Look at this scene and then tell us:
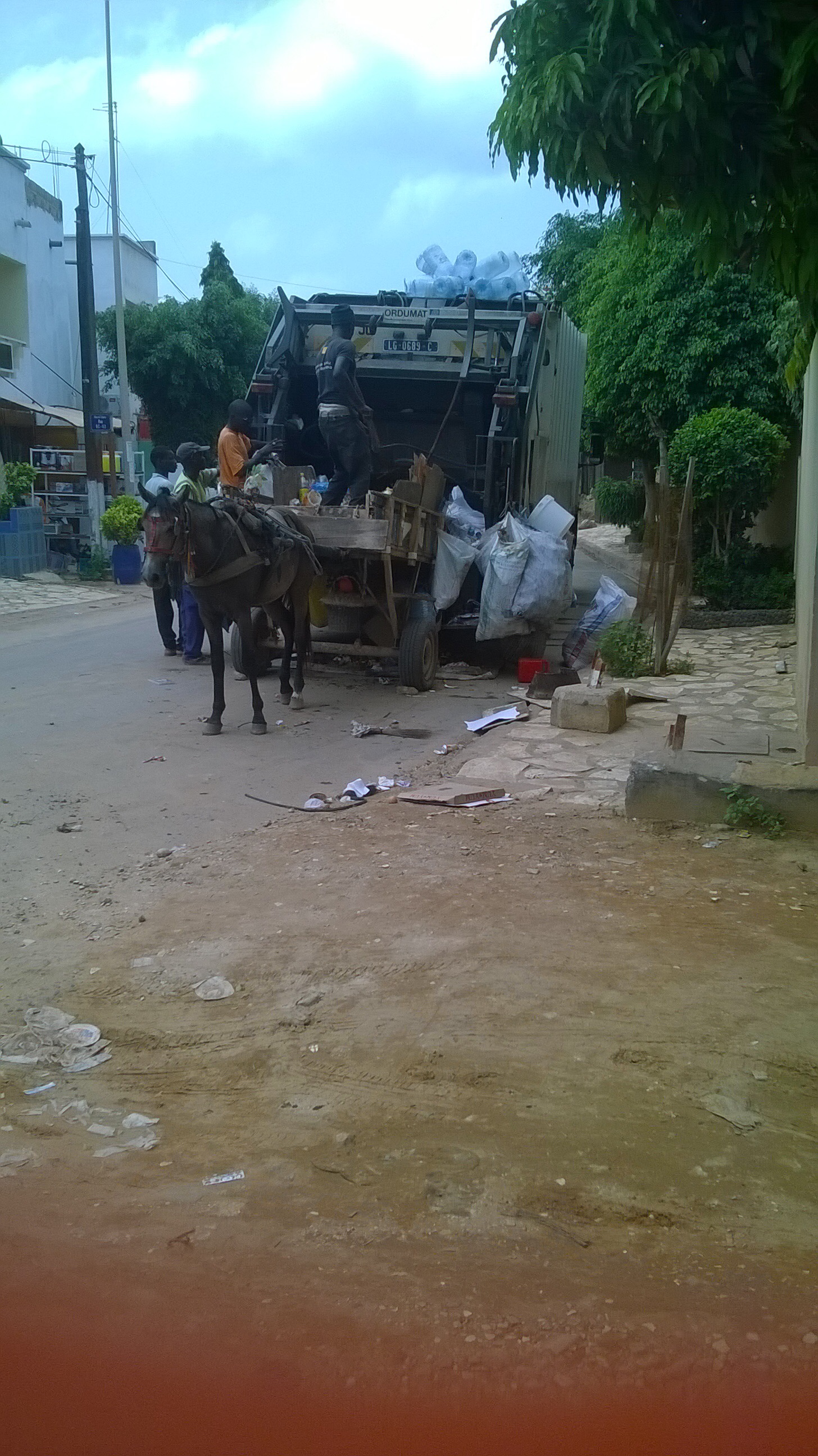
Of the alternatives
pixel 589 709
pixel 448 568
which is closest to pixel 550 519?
pixel 448 568

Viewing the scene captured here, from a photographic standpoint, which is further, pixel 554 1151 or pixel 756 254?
pixel 756 254

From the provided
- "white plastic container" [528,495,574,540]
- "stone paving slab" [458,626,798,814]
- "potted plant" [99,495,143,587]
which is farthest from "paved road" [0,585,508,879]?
"potted plant" [99,495,143,587]

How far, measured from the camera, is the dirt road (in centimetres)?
242

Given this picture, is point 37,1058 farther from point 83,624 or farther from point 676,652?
point 83,624

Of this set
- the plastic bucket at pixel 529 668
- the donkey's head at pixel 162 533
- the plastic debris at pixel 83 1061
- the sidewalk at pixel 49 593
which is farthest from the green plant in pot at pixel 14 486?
the plastic debris at pixel 83 1061

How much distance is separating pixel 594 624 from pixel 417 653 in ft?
8.62

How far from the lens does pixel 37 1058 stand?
3678 millimetres

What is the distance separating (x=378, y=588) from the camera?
9852 mm

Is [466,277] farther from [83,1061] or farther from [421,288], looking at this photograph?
[83,1061]

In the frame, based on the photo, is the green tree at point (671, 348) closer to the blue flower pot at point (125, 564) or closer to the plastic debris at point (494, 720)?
the plastic debris at point (494, 720)

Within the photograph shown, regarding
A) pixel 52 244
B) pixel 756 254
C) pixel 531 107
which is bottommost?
pixel 756 254

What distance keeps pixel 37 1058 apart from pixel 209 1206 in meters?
1.10

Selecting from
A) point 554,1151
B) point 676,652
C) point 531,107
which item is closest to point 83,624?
point 676,652

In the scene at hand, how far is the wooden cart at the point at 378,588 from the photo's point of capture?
920 cm
